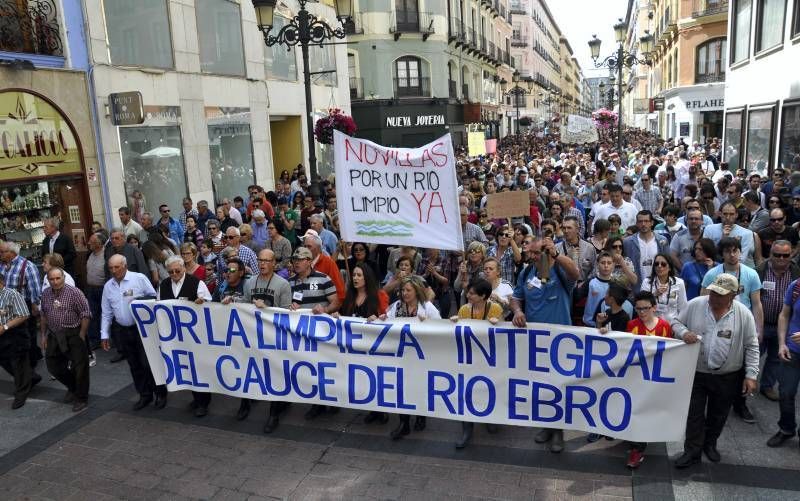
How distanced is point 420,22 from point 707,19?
49.7ft

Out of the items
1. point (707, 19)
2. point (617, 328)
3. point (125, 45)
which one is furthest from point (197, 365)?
point (707, 19)

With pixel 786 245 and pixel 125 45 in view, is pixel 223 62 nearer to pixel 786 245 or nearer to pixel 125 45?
pixel 125 45

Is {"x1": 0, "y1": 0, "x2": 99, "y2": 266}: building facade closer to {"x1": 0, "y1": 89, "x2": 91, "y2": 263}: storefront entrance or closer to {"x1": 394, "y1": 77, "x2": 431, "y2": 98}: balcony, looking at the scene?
{"x1": 0, "y1": 89, "x2": 91, "y2": 263}: storefront entrance

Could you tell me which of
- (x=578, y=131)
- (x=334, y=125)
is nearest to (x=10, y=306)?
(x=334, y=125)

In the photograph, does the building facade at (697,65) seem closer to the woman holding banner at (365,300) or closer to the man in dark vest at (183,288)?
the woman holding banner at (365,300)

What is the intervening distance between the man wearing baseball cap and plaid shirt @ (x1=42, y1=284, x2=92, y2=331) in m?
6.11

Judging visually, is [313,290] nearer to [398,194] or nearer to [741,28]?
[398,194]

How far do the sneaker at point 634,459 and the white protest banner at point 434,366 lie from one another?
16 centimetres

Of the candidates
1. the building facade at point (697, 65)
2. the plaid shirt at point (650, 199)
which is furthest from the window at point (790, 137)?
the building facade at point (697, 65)

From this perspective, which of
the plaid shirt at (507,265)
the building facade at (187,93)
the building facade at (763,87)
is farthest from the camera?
the building facade at (763,87)

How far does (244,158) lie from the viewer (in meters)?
17.3

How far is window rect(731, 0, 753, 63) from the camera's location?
17.5 metres

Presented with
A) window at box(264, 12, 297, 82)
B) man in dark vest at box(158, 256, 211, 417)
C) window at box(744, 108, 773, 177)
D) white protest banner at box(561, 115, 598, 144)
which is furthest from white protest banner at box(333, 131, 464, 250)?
white protest banner at box(561, 115, 598, 144)

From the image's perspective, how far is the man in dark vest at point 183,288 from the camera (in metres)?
6.47
